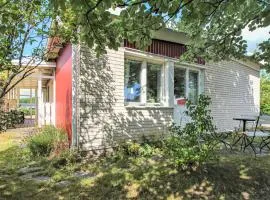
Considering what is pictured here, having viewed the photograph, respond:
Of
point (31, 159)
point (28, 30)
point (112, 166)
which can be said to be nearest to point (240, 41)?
point (112, 166)

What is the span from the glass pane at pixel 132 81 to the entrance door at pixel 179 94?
1.58 m

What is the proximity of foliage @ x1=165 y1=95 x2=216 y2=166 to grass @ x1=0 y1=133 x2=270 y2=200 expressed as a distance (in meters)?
0.33

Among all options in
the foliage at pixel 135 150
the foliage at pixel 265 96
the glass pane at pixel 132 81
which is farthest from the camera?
the foliage at pixel 265 96

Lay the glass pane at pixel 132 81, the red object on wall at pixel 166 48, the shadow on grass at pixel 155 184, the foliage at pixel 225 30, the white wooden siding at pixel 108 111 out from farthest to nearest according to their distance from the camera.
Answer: the red object on wall at pixel 166 48
the glass pane at pixel 132 81
the white wooden siding at pixel 108 111
the foliage at pixel 225 30
the shadow on grass at pixel 155 184

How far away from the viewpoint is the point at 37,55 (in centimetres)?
667

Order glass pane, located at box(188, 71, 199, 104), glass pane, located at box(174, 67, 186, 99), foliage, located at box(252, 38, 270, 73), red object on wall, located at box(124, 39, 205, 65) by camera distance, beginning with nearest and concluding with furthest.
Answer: foliage, located at box(252, 38, 270, 73) → red object on wall, located at box(124, 39, 205, 65) → glass pane, located at box(174, 67, 186, 99) → glass pane, located at box(188, 71, 199, 104)

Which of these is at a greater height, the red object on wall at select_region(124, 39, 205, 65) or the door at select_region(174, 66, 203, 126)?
the red object on wall at select_region(124, 39, 205, 65)

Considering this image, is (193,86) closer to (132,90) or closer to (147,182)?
(132,90)

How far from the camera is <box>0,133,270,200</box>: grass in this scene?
4559 mm

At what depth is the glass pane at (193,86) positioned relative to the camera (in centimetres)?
1032

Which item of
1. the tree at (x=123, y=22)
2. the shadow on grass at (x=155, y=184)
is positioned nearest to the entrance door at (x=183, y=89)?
the tree at (x=123, y=22)

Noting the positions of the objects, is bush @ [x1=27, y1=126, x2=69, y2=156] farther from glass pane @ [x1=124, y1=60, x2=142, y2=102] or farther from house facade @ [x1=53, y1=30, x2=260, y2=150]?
glass pane @ [x1=124, y1=60, x2=142, y2=102]

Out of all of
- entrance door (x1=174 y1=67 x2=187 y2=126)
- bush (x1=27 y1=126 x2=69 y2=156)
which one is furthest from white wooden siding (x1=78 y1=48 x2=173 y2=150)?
entrance door (x1=174 y1=67 x2=187 y2=126)

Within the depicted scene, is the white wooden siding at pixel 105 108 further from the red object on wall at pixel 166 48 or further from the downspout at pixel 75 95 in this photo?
the red object on wall at pixel 166 48
